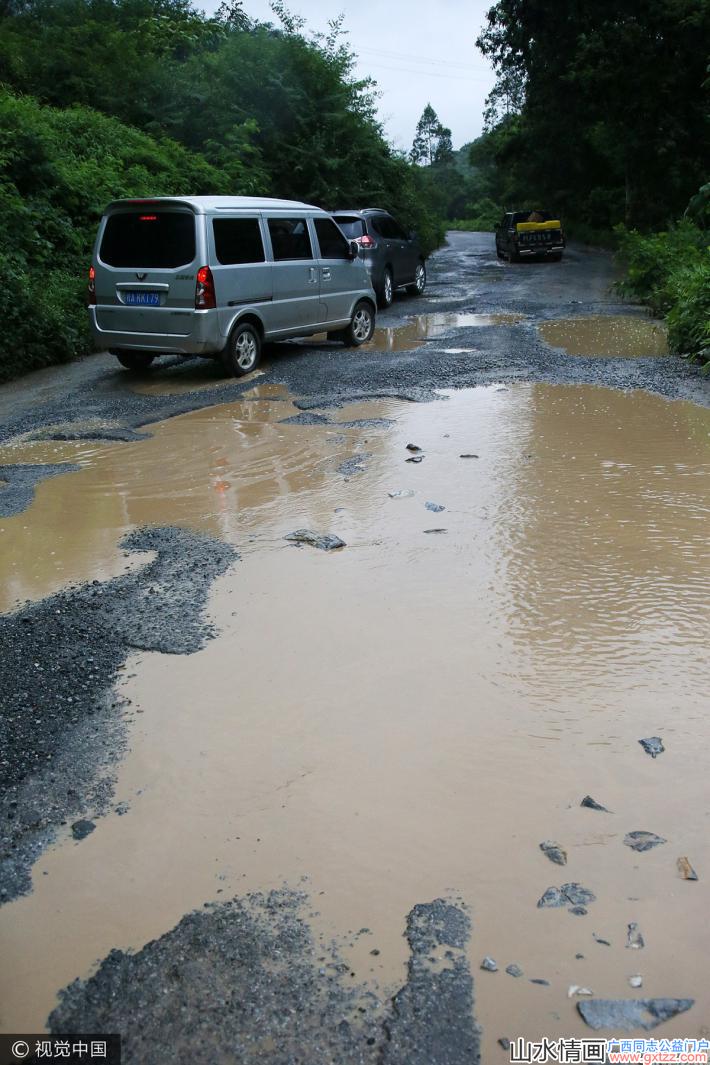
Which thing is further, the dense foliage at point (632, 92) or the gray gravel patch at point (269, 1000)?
the dense foliage at point (632, 92)

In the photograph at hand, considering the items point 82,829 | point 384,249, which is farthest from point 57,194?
point 82,829

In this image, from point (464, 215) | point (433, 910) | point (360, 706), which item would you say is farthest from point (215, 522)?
point (464, 215)

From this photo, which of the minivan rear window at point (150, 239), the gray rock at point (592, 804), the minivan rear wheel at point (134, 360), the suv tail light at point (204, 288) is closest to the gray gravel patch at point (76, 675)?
the gray rock at point (592, 804)

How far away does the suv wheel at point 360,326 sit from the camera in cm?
1348

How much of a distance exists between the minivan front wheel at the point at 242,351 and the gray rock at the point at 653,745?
8082mm

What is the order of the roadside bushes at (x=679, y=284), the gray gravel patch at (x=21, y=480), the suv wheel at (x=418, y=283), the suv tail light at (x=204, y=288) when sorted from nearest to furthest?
the gray gravel patch at (x=21, y=480) < the suv tail light at (x=204, y=288) < the roadside bushes at (x=679, y=284) < the suv wheel at (x=418, y=283)

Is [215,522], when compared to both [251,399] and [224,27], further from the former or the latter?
[224,27]

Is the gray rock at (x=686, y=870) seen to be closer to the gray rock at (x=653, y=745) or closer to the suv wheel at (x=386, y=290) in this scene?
the gray rock at (x=653, y=745)

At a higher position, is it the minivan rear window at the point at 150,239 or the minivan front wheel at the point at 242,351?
the minivan rear window at the point at 150,239

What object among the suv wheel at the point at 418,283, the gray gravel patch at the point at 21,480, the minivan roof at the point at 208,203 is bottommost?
the gray gravel patch at the point at 21,480

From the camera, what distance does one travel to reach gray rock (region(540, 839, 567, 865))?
315cm

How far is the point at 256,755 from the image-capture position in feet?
12.4

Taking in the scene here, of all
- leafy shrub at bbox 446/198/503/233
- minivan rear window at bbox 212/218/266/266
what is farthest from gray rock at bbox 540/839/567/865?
leafy shrub at bbox 446/198/503/233

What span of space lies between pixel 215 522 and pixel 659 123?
30.6m
